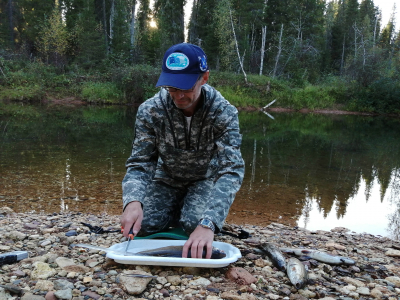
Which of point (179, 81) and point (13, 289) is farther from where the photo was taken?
point (179, 81)

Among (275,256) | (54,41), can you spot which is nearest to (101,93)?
(54,41)

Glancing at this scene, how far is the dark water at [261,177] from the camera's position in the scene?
589cm

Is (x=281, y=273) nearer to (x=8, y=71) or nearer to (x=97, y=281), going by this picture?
(x=97, y=281)

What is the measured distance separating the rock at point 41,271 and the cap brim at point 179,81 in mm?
1587

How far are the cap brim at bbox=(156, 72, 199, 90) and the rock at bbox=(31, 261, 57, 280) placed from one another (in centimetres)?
159

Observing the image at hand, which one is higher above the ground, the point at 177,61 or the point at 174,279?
the point at 177,61

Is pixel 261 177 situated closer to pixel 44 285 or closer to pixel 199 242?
pixel 199 242

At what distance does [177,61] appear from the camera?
2.55 metres

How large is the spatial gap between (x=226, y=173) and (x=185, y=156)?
56 cm

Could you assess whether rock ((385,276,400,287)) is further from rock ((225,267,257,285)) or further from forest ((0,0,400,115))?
forest ((0,0,400,115))

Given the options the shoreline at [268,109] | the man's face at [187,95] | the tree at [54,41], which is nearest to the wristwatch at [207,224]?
the man's face at [187,95]

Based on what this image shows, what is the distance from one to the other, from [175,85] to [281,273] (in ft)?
5.61

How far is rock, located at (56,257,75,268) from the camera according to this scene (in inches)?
104

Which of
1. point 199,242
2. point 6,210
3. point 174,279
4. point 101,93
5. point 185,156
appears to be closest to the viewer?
point 199,242
